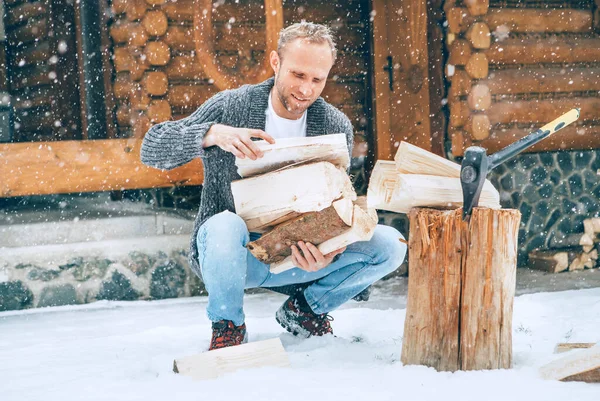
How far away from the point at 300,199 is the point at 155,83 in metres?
3.25

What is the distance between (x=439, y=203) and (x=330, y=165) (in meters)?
0.49

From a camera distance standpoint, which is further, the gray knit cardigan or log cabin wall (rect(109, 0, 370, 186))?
log cabin wall (rect(109, 0, 370, 186))

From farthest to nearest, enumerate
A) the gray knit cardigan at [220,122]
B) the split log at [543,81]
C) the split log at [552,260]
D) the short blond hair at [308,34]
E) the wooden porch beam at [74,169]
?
1. the split log at [543,81]
2. the split log at [552,260]
3. the wooden porch beam at [74,169]
4. the gray knit cardigan at [220,122]
5. the short blond hair at [308,34]

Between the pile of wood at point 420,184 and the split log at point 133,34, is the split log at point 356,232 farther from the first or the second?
the split log at point 133,34

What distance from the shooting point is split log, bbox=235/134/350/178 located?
3.11 meters

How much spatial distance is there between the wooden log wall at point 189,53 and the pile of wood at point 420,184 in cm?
295

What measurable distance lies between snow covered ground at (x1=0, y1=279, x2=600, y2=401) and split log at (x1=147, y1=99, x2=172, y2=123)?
1548 millimetres

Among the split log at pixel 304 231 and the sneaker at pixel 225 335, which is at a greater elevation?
the split log at pixel 304 231

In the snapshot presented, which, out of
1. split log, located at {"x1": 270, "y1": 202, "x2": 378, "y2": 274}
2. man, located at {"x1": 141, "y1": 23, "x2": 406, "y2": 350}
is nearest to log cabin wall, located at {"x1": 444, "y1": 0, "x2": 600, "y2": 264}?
man, located at {"x1": 141, "y1": 23, "x2": 406, "y2": 350}

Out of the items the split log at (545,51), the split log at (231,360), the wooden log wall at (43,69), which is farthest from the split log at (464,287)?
the wooden log wall at (43,69)

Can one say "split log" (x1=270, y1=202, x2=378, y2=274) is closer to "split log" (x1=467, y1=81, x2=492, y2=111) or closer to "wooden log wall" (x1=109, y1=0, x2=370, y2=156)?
"wooden log wall" (x1=109, y1=0, x2=370, y2=156)

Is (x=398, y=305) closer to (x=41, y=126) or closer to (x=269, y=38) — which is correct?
(x=269, y=38)

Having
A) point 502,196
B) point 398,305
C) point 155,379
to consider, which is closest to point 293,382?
point 155,379

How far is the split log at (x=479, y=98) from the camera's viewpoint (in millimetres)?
6398
